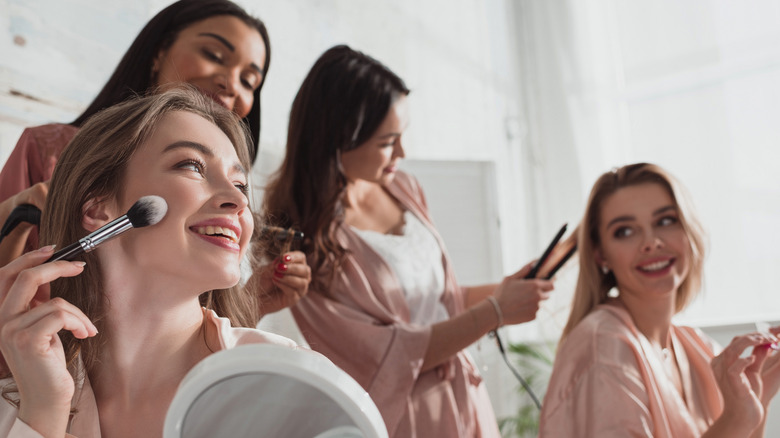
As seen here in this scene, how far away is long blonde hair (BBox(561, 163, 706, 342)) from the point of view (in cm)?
187

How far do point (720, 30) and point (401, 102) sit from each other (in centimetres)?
204

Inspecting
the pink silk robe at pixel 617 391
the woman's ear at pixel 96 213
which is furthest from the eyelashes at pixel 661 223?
the woman's ear at pixel 96 213

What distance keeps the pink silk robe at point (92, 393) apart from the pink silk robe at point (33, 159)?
1.40ft

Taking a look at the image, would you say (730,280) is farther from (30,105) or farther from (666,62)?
(30,105)

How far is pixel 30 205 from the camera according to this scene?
113 cm

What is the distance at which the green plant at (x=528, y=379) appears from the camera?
10.4ft

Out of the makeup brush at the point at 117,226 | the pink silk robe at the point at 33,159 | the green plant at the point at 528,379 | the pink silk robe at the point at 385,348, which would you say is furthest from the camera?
the green plant at the point at 528,379

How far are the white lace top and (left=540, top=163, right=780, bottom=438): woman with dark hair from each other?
1.05ft

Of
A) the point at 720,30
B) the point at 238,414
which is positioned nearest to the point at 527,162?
the point at 720,30

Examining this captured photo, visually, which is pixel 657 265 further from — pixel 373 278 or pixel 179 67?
pixel 179 67

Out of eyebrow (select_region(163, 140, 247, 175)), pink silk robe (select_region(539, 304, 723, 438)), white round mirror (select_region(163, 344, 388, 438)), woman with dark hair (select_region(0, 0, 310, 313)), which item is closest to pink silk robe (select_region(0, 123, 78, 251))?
woman with dark hair (select_region(0, 0, 310, 313))

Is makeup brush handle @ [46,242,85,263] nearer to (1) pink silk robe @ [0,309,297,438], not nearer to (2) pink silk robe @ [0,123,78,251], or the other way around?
(1) pink silk robe @ [0,309,297,438]

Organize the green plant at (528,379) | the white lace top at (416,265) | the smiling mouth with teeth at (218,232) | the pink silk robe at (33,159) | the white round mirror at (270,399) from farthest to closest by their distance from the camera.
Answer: the green plant at (528,379)
the white lace top at (416,265)
the pink silk robe at (33,159)
the smiling mouth with teeth at (218,232)
the white round mirror at (270,399)

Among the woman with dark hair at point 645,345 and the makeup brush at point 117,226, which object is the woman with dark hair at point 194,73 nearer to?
the makeup brush at point 117,226
